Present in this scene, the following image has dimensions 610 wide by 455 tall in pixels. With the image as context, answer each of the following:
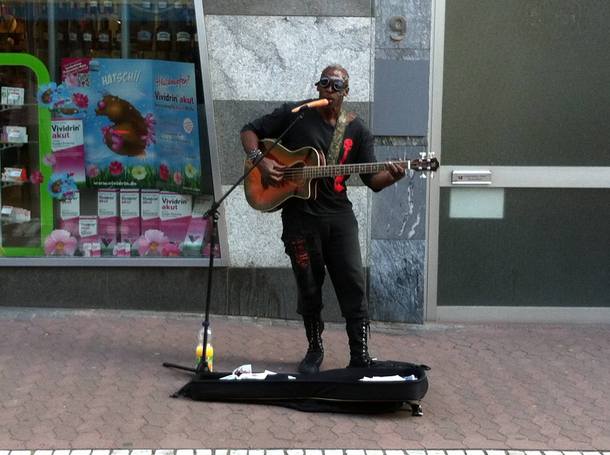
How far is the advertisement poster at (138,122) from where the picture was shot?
7.56 metres

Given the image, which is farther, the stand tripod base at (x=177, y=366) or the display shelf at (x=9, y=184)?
the display shelf at (x=9, y=184)

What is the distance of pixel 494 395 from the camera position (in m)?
5.90

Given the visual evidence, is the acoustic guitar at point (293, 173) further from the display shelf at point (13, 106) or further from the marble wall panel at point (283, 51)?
the display shelf at point (13, 106)

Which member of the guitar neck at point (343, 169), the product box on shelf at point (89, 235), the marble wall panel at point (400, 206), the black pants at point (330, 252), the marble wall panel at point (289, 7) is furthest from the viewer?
the product box on shelf at point (89, 235)

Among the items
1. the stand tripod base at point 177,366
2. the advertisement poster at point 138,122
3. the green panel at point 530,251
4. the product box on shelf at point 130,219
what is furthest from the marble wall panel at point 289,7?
the stand tripod base at point 177,366

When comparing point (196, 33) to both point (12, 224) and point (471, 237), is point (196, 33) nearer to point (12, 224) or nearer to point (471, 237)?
point (12, 224)

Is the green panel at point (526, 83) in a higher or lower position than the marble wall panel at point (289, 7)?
lower

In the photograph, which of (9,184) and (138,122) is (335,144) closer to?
(138,122)

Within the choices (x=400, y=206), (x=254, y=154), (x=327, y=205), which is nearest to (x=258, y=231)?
(x=400, y=206)

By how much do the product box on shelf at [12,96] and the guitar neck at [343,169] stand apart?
2988 mm

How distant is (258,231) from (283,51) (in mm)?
1376

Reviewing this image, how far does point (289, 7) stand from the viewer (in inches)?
285

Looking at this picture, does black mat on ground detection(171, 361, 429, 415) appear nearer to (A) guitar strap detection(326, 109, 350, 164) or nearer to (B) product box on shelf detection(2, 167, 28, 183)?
(A) guitar strap detection(326, 109, 350, 164)

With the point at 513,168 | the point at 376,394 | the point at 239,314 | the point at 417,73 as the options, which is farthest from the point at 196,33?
the point at 376,394
